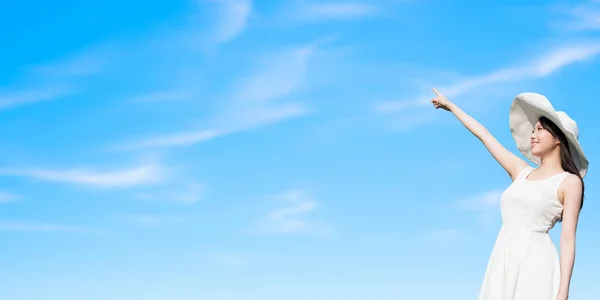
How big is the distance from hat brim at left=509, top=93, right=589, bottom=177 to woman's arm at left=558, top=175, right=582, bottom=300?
1.05 feet

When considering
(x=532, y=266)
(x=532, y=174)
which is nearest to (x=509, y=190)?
(x=532, y=174)

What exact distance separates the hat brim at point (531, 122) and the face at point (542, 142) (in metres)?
0.12

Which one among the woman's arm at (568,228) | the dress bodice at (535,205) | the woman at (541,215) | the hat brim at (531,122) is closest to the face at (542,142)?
the woman at (541,215)

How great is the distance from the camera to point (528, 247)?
6.41 m

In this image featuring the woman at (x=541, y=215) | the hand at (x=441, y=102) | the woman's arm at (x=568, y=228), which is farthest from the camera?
the hand at (x=441, y=102)

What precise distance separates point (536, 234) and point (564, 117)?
3.42ft

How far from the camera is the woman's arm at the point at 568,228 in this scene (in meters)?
6.16

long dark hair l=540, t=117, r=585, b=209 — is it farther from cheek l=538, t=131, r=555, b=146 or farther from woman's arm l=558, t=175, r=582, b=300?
woman's arm l=558, t=175, r=582, b=300

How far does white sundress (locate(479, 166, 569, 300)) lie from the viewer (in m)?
6.34

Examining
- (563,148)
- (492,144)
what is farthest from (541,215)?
(492,144)

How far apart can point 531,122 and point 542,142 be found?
13.0 inches

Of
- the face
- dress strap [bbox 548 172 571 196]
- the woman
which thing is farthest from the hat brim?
dress strap [bbox 548 172 571 196]

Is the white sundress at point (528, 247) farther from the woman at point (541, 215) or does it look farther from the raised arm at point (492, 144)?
the raised arm at point (492, 144)

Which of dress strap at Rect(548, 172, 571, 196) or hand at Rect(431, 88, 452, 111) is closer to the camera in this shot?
dress strap at Rect(548, 172, 571, 196)
